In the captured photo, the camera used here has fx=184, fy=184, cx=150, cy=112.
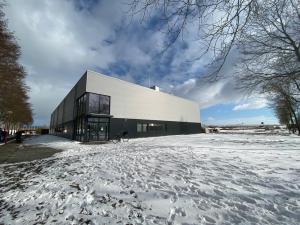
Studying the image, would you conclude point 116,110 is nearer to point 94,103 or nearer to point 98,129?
point 94,103

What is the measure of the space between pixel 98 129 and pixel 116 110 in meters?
3.96

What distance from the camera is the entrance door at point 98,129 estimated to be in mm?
21878

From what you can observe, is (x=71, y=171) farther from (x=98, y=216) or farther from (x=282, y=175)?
(x=282, y=175)

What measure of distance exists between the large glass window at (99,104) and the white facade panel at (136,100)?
61 centimetres

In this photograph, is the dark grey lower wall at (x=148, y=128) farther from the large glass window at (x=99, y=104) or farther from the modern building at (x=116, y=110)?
the large glass window at (x=99, y=104)

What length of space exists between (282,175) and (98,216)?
5120mm

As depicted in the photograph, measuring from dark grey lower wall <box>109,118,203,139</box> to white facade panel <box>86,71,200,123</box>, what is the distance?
727mm

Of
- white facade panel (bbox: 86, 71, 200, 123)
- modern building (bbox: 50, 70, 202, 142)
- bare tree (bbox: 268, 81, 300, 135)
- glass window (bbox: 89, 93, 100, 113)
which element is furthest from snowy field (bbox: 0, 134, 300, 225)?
white facade panel (bbox: 86, 71, 200, 123)

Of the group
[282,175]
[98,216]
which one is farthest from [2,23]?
[282,175]

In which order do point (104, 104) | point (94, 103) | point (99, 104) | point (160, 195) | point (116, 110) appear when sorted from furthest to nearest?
point (116, 110) < point (104, 104) < point (99, 104) < point (94, 103) < point (160, 195)

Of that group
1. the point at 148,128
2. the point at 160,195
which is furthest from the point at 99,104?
the point at 160,195

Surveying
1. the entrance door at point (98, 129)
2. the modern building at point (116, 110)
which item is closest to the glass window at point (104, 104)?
the modern building at point (116, 110)

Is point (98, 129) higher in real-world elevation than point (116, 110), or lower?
lower

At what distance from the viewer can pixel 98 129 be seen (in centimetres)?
2280
